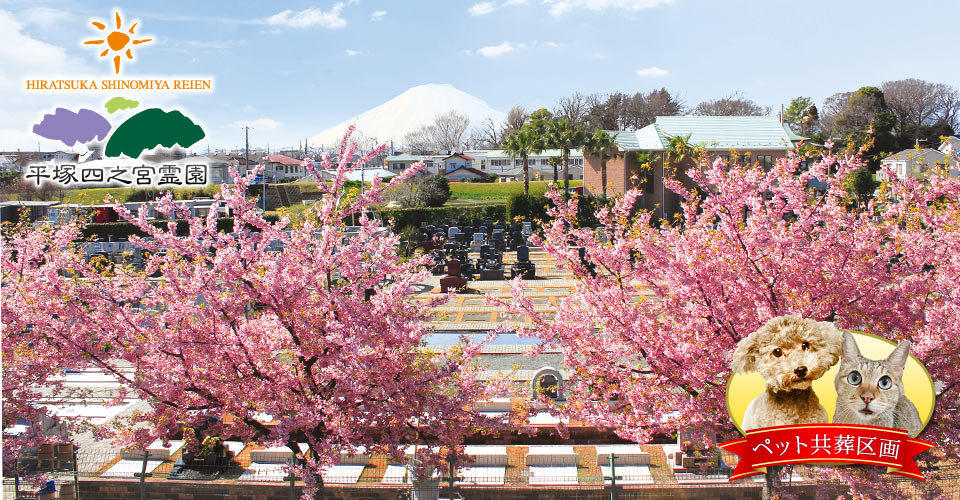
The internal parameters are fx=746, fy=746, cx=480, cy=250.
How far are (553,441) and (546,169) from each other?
8059cm

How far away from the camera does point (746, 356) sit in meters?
7.87

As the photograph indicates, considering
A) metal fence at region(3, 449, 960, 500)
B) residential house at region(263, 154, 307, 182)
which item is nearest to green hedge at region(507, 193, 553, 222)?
metal fence at region(3, 449, 960, 500)

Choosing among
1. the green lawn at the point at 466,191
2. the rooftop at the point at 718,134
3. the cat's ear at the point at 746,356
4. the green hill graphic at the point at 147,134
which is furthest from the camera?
the green lawn at the point at 466,191

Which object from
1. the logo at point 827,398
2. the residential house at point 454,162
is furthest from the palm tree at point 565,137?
the logo at point 827,398

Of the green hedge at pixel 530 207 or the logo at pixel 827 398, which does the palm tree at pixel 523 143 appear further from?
the logo at pixel 827 398

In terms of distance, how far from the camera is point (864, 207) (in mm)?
10844

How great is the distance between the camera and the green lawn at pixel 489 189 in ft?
224

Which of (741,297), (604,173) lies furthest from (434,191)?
(741,297)

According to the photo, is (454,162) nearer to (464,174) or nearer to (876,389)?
(464,174)

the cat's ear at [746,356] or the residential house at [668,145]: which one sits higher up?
the residential house at [668,145]

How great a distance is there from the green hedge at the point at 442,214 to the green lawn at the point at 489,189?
11054 millimetres

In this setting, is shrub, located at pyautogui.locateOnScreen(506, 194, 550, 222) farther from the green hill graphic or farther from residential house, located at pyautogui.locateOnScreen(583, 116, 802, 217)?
the green hill graphic

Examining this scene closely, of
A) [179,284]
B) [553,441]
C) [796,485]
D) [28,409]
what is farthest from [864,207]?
[28,409]

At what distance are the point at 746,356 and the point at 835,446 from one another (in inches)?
49.3
